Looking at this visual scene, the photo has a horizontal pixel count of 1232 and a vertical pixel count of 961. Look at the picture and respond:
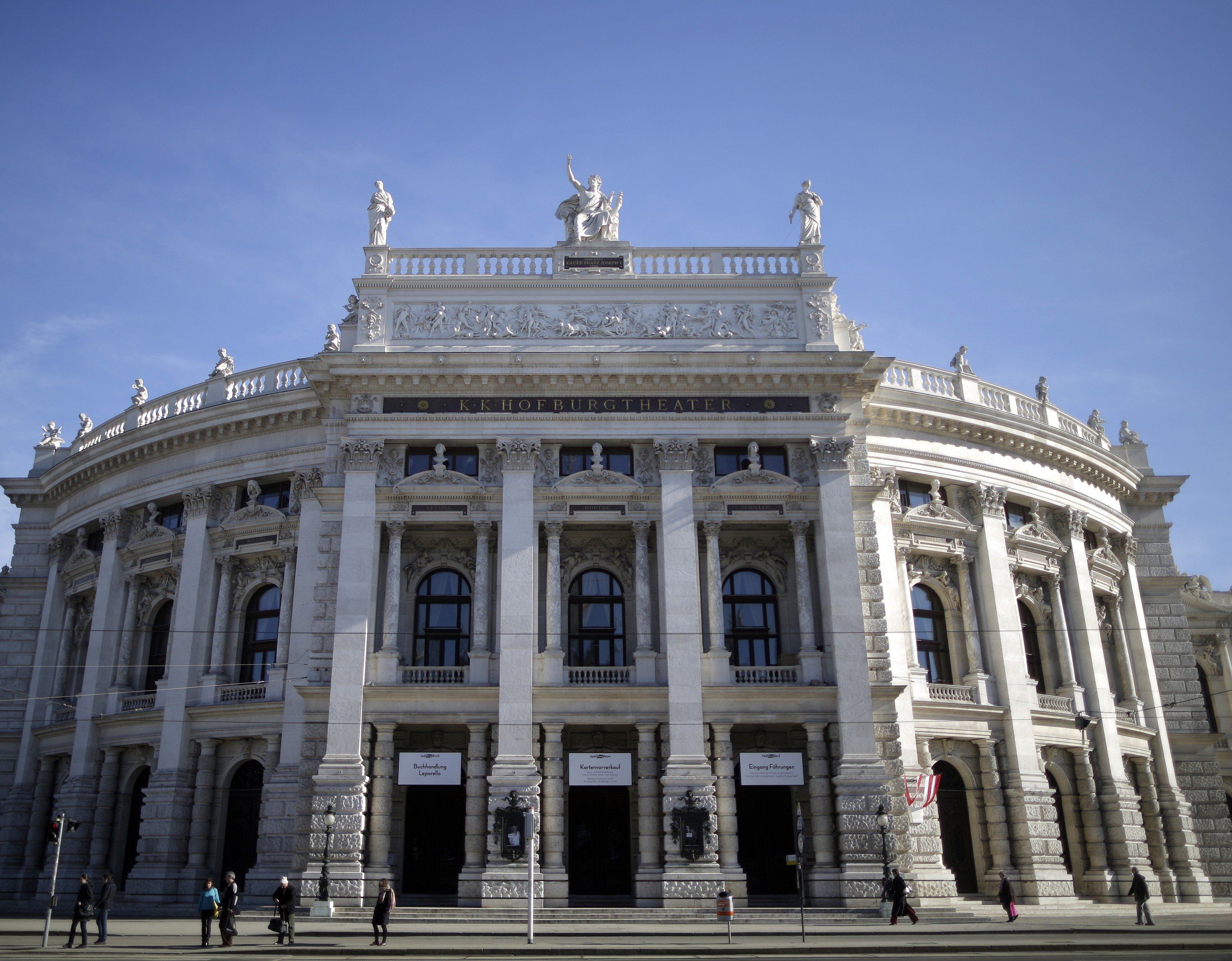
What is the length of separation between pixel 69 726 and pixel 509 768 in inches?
803

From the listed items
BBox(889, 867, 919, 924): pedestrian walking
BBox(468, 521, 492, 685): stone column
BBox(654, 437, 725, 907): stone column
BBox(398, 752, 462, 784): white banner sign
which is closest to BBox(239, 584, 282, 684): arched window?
BBox(398, 752, 462, 784): white banner sign

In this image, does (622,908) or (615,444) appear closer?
Result: (622,908)

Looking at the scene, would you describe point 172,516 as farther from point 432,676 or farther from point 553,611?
point 553,611

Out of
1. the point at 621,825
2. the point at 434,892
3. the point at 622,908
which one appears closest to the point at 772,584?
the point at 621,825

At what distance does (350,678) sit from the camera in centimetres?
3300

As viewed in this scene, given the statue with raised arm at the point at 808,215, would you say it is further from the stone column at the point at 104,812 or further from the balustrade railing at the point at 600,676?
the stone column at the point at 104,812

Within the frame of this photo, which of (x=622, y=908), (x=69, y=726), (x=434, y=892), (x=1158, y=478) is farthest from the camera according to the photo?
(x=1158, y=478)

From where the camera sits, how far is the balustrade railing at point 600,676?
33.8 metres

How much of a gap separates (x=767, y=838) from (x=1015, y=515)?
1804cm

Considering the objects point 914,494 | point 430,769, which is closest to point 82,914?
point 430,769

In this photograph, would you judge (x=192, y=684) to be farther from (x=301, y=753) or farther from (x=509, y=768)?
(x=509, y=768)

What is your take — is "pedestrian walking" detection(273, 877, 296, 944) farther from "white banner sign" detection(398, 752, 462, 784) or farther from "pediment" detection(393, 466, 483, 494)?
"pediment" detection(393, 466, 483, 494)

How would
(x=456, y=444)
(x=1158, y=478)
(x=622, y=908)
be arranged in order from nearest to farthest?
(x=622, y=908) → (x=456, y=444) → (x=1158, y=478)

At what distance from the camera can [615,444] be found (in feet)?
119
